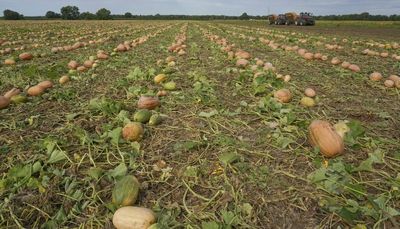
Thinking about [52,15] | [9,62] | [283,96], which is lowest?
[52,15]

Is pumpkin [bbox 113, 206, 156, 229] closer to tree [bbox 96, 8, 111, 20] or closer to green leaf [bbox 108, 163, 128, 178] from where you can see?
green leaf [bbox 108, 163, 128, 178]

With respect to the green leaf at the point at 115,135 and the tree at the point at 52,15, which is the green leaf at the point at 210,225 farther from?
the tree at the point at 52,15

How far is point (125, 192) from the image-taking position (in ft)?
8.89

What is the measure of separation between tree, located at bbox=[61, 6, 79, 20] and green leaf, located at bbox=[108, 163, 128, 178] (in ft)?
351

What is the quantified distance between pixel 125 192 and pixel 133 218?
1.10 feet

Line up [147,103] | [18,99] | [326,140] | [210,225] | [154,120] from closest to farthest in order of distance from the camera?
1. [210,225]
2. [326,140]
3. [154,120]
4. [147,103]
5. [18,99]

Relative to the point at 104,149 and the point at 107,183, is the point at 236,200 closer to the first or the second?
the point at 107,183

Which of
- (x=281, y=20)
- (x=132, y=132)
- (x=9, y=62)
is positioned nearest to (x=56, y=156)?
(x=132, y=132)

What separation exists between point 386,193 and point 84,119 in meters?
3.52

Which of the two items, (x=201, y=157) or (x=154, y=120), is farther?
(x=154, y=120)

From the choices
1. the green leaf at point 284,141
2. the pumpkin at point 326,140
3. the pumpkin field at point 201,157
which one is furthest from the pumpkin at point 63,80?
the pumpkin at point 326,140

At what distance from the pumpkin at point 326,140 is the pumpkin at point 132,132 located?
1933 mm

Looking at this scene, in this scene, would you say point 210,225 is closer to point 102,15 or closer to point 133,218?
point 133,218

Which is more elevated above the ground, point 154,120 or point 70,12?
point 154,120
